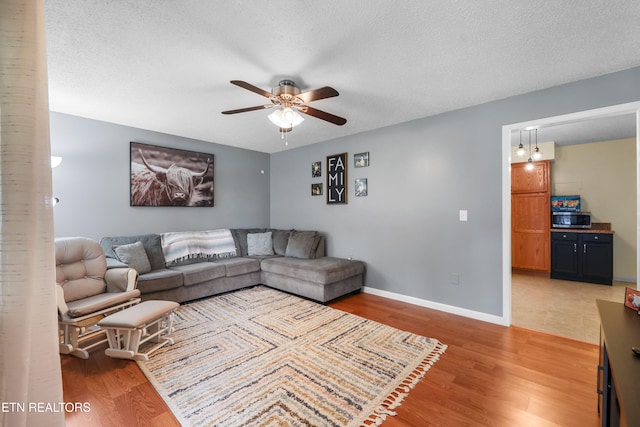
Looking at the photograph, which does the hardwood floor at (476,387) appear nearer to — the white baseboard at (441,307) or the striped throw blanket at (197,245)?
the white baseboard at (441,307)

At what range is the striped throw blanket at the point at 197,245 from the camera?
3.96m

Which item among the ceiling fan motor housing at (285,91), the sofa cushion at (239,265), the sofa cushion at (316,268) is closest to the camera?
the ceiling fan motor housing at (285,91)

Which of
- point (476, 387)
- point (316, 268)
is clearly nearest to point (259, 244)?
point (316, 268)

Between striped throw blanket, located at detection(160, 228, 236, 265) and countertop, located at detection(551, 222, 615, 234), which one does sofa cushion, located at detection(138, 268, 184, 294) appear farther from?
countertop, located at detection(551, 222, 615, 234)

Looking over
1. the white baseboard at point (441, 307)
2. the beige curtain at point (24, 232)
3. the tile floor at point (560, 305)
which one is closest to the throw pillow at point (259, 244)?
the white baseboard at point (441, 307)

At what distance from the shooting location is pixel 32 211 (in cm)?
100

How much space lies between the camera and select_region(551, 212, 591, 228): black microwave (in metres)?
4.70

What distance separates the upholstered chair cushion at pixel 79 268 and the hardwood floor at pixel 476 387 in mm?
578

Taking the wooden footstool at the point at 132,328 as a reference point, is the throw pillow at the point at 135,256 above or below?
above

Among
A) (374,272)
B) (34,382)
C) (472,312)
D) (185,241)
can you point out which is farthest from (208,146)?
(472,312)

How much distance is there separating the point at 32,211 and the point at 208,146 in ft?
13.3

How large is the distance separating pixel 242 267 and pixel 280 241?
886 millimetres

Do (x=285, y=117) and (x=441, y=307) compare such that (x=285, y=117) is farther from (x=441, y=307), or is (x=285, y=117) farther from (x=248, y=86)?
(x=441, y=307)

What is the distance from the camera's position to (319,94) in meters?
2.20
